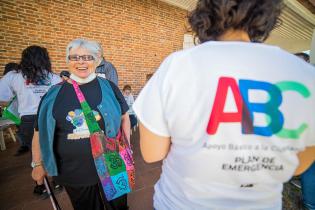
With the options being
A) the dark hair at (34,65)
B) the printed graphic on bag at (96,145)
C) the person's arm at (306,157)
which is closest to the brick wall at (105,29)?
the dark hair at (34,65)

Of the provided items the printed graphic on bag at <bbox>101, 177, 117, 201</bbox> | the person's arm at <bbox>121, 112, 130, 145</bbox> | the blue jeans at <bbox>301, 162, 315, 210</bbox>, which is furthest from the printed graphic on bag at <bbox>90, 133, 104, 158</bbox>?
the blue jeans at <bbox>301, 162, 315, 210</bbox>

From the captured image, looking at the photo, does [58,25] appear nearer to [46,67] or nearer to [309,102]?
[46,67]

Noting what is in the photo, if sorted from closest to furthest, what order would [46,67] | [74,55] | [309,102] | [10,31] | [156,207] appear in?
[309,102] → [156,207] → [74,55] → [46,67] → [10,31]

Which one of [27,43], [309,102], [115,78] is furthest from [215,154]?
[27,43]

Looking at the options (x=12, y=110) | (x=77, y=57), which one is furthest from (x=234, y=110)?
(x=12, y=110)

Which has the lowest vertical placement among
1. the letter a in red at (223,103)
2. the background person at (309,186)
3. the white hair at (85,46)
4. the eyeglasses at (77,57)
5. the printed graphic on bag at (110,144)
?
the background person at (309,186)

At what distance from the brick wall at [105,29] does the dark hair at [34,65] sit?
2.80 metres

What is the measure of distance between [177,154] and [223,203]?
27cm

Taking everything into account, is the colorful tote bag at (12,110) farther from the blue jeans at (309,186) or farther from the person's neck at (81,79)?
the blue jeans at (309,186)

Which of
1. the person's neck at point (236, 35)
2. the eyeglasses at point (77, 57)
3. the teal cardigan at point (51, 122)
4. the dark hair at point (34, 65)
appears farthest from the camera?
the dark hair at point (34, 65)

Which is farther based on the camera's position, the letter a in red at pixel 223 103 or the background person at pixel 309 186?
the background person at pixel 309 186

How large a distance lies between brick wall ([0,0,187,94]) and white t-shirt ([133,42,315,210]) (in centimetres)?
541

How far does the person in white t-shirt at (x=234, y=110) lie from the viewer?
2.30 feet

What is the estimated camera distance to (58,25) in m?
5.28
